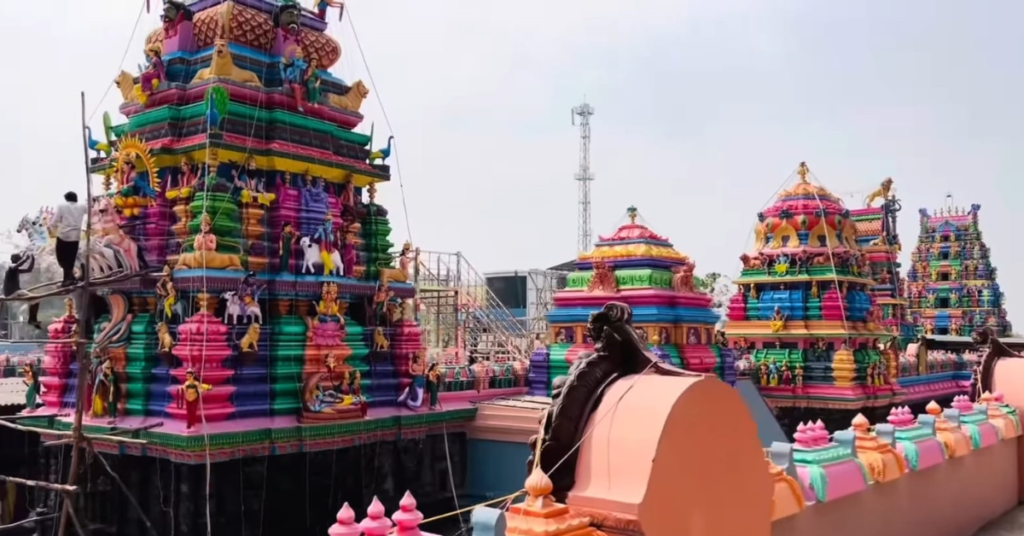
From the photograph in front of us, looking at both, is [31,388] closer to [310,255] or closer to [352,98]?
[310,255]

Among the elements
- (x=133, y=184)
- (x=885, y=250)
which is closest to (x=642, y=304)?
(x=133, y=184)

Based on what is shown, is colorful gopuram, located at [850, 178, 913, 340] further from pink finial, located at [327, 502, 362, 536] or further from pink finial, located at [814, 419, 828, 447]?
pink finial, located at [327, 502, 362, 536]

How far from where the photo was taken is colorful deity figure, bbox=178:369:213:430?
11766mm

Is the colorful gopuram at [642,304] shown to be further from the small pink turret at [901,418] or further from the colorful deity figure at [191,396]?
the small pink turret at [901,418]

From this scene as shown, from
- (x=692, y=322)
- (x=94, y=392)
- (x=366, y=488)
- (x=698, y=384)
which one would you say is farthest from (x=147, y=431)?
(x=692, y=322)

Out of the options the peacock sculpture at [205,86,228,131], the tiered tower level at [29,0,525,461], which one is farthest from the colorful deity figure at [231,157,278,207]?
the peacock sculpture at [205,86,228,131]

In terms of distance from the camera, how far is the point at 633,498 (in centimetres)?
432

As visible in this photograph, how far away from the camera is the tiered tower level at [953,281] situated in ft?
138

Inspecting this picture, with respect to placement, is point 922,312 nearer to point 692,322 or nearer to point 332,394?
point 692,322

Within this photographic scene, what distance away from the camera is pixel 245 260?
1339cm

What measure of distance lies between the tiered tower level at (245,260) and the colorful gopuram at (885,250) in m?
22.4

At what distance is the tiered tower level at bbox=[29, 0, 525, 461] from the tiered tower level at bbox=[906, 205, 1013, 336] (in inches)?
1327

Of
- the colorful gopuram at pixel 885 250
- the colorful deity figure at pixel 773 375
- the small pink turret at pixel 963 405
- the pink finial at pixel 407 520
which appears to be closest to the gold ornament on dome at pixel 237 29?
the small pink turret at pixel 963 405

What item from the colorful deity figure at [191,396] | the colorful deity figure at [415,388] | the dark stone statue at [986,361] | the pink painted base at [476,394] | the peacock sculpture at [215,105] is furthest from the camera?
the pink painted base at [476,394]
